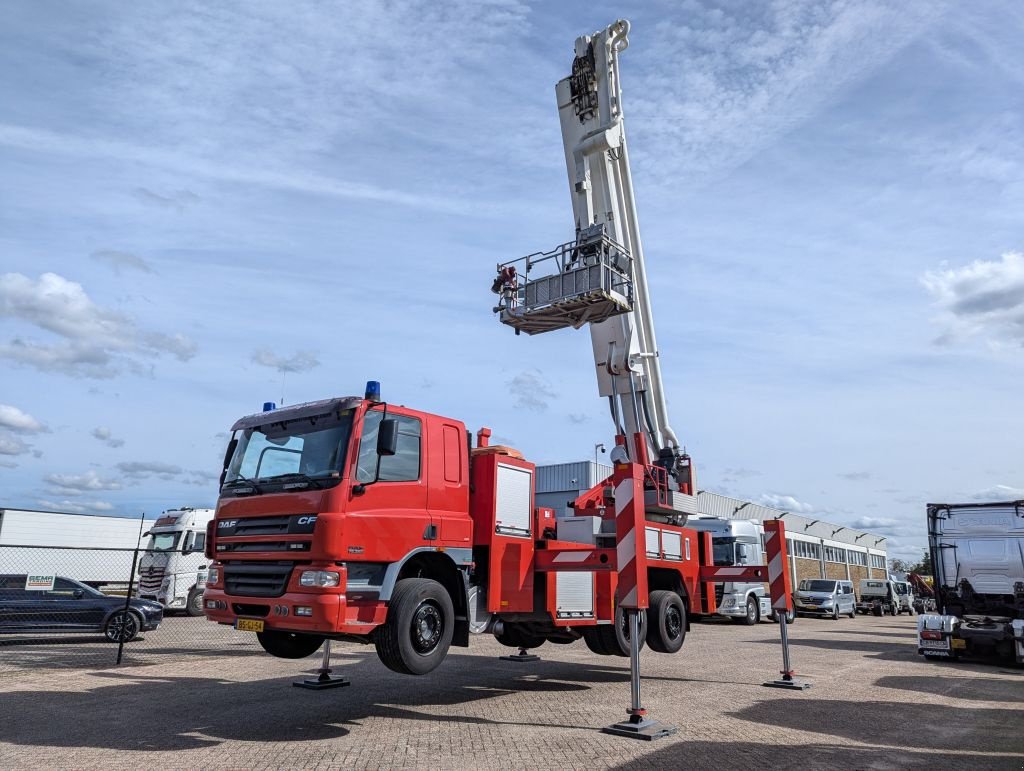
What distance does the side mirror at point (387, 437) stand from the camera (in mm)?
6781

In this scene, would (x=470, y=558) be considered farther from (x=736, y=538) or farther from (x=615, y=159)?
(x=736, y=538)

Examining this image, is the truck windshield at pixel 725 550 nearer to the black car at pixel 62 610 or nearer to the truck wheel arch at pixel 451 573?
the black car at pixel 62 610

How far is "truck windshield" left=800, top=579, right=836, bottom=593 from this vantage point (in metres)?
31.7

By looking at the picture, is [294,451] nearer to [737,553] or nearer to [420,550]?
[420,550]

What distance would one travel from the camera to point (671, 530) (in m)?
11.0

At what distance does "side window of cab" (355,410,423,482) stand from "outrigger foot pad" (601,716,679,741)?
9.93ft

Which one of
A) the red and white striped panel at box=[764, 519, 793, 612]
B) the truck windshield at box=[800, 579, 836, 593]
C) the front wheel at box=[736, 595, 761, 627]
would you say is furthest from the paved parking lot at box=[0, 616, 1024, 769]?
the truck windshield at box=[800, 579, 836, 593]

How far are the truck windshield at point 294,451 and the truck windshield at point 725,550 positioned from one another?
58.8 feet

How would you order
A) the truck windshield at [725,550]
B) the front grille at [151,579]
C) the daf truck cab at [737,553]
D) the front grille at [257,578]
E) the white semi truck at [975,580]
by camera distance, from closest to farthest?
1. the front grille at [257,578]
2. the white semi truck at [975,580]
3. the front grille at [151,579]
4. the truck windshield at [725,550]
5. the daf truck cab at [737,553]

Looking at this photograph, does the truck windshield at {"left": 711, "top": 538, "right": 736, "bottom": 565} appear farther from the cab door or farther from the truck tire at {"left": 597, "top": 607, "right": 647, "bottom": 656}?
the cab door

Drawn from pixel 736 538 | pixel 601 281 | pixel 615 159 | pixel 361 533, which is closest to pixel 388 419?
pixel 361 533

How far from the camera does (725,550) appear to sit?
23.1 meters

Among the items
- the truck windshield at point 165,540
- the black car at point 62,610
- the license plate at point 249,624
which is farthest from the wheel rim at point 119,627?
the license plate at point 249,624

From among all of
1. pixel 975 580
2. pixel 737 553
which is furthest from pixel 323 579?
pixel 737 553
